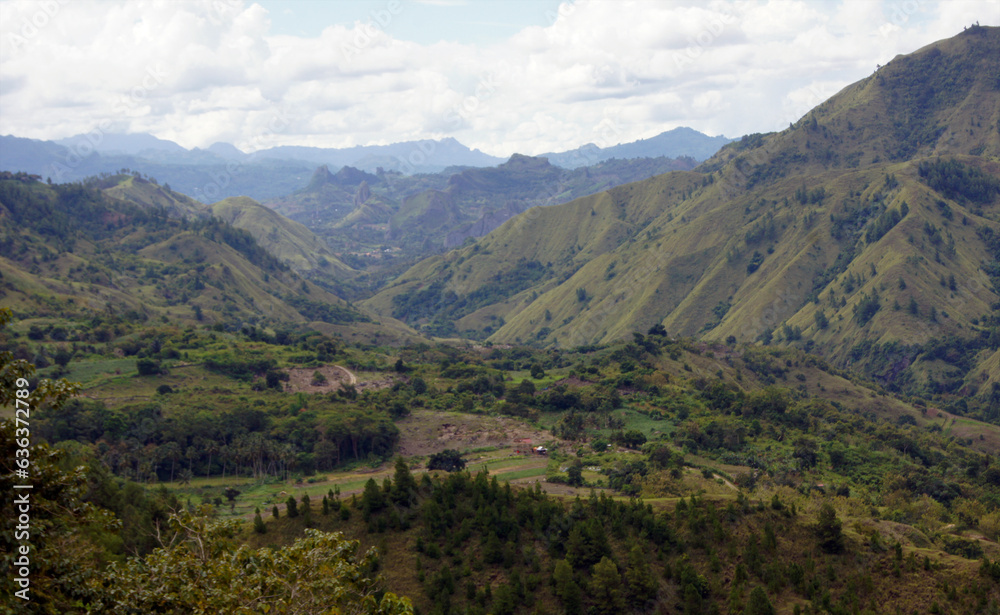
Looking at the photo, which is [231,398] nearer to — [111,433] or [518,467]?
[111,433]

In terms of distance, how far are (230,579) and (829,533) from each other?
45446 millimetres

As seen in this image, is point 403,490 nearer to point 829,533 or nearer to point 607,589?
point 607,589

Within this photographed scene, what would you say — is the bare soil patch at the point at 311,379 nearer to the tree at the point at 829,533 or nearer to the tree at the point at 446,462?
the tree at the point at 446,462

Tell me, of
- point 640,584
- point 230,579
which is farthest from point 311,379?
point 230,579

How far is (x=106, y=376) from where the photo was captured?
104 m

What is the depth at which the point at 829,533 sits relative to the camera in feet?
164

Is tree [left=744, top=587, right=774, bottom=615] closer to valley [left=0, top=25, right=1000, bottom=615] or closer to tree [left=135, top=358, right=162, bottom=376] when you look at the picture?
valley [left=0, top=25, right=1000, bottom=615]

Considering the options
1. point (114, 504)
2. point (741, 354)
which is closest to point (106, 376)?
point (114, 504)

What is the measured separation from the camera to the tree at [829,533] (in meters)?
49.5

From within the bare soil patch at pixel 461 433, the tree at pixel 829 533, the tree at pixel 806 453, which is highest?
the tree at pixel 829 533

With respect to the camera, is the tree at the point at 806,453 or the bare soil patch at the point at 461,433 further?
the bare soil patch at the point at 461,433

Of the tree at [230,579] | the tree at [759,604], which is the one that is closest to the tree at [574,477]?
the tree at [759,604]

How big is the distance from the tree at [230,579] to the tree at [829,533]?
40.2 metres

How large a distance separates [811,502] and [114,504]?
6157 centimetres
